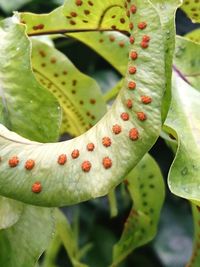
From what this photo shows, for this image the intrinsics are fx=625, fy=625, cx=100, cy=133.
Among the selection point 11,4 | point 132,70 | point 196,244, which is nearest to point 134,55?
point 132,70

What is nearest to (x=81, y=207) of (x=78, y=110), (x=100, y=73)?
(x=100, y=73)

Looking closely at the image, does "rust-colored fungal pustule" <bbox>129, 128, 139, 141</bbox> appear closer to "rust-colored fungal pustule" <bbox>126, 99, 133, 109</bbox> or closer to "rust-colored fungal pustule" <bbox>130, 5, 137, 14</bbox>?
"rust-colored fungal pustule" <bbox>126, 99, 133, 109</bbox>

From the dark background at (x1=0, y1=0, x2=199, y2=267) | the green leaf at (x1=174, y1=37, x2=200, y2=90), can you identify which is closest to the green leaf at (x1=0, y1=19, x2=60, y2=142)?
the green leaf at (x1=174, y1=37, x2=200, y2=90)

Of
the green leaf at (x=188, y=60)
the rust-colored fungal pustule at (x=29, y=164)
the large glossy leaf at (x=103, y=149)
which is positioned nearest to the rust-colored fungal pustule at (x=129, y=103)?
the large glossy leaf at (x=103, y=149)

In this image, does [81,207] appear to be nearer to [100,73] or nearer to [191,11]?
[100,73]

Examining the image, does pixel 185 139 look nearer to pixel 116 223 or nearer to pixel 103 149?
pixel 103 149

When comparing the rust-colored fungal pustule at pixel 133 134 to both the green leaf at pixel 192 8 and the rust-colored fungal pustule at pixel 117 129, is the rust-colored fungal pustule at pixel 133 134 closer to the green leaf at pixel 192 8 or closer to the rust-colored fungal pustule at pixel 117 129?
the rust-colored fungal pustule at pixel 117 129
